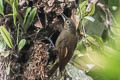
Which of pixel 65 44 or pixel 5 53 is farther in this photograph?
pixel 65 44

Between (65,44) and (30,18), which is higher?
(30,18)

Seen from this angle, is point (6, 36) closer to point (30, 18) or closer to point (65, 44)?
point (30, 18)

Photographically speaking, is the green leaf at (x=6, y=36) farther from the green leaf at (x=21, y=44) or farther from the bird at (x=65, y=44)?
the bird at (x=65, y=44)

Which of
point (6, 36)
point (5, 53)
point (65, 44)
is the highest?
point (6, 36)

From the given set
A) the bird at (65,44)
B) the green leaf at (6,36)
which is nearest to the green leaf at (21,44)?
the green leaf at (6,36)

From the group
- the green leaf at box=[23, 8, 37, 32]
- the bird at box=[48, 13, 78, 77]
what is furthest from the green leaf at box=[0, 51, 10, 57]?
the bird at box=[48, 13, 78, 77]

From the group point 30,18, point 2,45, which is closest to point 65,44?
point 30,18

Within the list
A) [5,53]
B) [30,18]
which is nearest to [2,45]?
[5,53]

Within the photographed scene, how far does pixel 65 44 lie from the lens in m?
2.14

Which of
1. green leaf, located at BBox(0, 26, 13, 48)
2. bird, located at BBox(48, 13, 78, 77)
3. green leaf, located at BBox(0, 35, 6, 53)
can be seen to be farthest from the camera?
bird, located at BBox(48, 13, 78, 77)

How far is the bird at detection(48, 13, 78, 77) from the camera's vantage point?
1988 millimetres

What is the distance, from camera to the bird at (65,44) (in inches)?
78.3

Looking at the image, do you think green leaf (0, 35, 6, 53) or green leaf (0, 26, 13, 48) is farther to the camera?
green leaf (0, 35, 6, 53)

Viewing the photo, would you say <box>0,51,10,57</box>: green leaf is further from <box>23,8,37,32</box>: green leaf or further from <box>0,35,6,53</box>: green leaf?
<box>23,8,37,32</box>: green leaf
